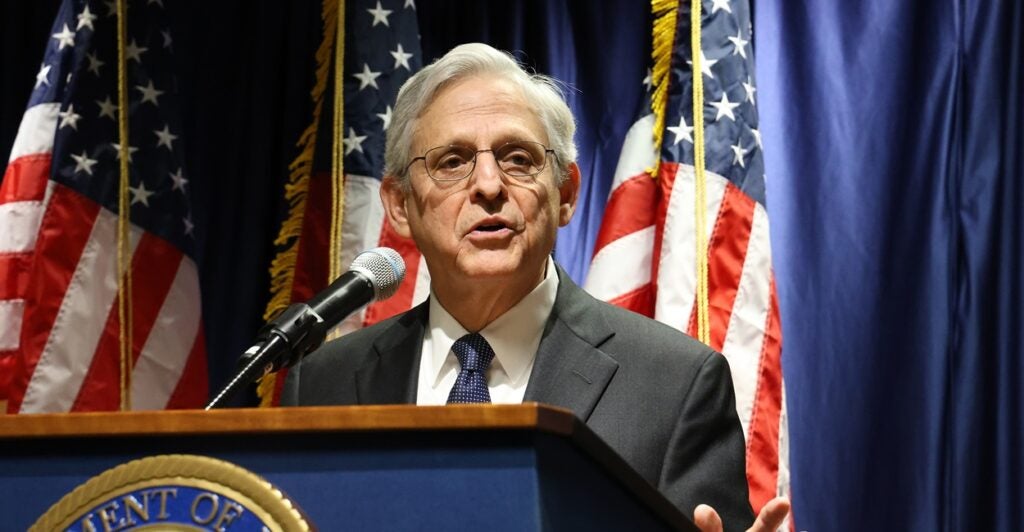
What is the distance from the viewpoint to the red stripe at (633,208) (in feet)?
10.9

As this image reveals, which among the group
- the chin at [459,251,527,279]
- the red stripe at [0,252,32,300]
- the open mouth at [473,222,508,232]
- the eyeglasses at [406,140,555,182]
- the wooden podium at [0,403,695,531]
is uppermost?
the eyeglasses at [406,140,555,182]

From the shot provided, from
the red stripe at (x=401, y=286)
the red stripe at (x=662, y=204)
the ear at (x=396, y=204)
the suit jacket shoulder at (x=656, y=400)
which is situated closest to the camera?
the suit jacket shoulder at (x=656, y=400)

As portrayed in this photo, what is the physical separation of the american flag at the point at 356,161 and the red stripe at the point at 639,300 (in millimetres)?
522

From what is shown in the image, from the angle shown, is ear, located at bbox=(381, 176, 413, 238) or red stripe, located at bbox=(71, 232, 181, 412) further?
red stripe, located at bbox=(71, 232, 181, 412)

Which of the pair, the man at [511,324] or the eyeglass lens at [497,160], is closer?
the man at [511,324]

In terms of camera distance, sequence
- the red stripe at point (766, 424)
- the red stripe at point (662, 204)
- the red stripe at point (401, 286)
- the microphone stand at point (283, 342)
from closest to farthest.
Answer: the microphone stand at point (283, 342) → the red stripe at point (766, 424) → the red stripe at point (662, 204) → the red stripe at point (401, 286)

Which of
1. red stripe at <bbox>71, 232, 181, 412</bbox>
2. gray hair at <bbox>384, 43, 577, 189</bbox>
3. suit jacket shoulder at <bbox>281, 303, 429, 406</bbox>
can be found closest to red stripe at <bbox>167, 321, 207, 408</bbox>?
red stripe at <bbox>71, 232, 181, 412</bbox>

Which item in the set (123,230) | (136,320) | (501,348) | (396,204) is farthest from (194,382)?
(501,348)

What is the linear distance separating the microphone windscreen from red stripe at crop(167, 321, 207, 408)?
5.59 ft

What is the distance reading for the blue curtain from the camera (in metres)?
3.11

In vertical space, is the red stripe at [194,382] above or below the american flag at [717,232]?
below

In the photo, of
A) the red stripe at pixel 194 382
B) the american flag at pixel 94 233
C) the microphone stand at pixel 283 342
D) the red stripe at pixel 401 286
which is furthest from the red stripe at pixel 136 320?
the microphone stand at pixel 283 342

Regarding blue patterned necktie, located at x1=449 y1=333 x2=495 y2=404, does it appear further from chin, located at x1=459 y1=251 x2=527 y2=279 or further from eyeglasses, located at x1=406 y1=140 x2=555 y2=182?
eyeglasses, located at x1=406 y1=140 x2=555 y2=182

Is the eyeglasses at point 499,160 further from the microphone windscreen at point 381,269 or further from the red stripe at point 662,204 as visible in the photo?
the red stripe at point 662,204
